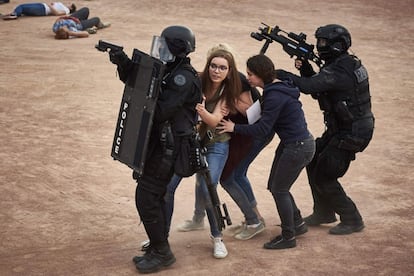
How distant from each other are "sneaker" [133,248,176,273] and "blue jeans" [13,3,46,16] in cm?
1234

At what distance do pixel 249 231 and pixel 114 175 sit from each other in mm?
2386

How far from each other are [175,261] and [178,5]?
12.9m

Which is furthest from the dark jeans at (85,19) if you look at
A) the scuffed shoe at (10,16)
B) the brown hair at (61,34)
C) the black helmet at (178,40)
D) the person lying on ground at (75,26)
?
the black helmet at (178,40)

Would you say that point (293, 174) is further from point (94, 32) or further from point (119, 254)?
point (94, 32)

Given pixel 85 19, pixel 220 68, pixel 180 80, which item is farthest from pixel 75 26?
pixel 180 80

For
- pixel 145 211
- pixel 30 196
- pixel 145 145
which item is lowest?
pixel 30 196

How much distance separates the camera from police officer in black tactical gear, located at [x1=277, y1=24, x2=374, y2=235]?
6.98m

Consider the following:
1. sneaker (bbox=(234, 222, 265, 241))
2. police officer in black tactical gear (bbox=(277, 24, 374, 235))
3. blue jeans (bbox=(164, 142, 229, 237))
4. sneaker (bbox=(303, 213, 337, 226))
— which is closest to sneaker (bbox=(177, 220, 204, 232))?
sneaker (bbox=(234, 222, 265, 241))

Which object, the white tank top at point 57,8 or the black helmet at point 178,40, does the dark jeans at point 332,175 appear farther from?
the white tank top at point 57,8

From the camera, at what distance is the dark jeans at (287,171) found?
6.80 metres

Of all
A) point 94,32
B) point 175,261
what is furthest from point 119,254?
point 94,32

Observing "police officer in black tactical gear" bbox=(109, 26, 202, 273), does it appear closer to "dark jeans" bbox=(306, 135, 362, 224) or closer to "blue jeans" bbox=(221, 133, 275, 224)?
"blue jeans" bbox=(221, 133, 275, 224)

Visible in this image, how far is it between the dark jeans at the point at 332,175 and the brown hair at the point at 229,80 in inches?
40.4

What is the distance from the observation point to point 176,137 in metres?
6.37
